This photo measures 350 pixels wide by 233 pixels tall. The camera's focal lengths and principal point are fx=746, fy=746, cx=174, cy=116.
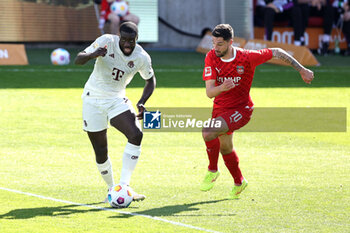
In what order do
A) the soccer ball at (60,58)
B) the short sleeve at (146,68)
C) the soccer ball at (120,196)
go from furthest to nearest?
the soccer ball at (60,58) → the short sleeve at (146,68) → the soccer ball at (120,196)

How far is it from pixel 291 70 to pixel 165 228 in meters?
14.9

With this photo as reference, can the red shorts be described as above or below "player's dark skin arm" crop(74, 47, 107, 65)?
below

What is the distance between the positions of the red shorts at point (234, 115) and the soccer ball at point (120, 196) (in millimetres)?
1363

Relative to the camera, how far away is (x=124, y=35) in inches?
300

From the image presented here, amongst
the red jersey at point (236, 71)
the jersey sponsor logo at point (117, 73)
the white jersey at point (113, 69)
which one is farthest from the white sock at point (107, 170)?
the red jersey at point (236, 71)

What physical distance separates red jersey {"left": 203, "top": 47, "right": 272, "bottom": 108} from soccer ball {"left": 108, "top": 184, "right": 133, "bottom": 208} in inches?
59.2

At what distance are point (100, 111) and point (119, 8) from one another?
15715 millimetres

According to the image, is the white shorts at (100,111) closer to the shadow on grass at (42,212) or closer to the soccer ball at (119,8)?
the shadow on grass at (42,212)

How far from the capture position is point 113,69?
791 centimetres

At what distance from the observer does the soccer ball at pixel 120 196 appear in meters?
7.62

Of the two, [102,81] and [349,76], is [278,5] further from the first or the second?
[102,81]

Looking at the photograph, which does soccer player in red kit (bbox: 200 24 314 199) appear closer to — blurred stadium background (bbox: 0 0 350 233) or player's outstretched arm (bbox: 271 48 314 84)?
player's outstretched arm (bbox: 271 48 314 84)

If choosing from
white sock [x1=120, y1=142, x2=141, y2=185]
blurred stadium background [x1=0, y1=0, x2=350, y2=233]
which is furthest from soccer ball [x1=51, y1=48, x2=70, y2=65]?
white sock [x1=120, y1=142, x2=141, y2=185]

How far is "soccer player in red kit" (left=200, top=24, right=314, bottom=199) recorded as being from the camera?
8.10 metres
